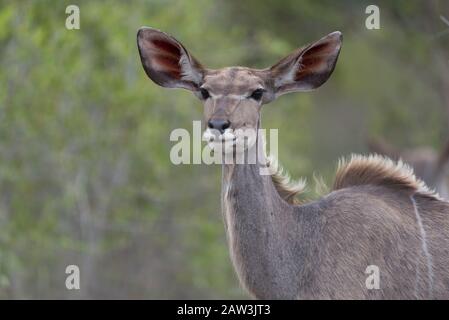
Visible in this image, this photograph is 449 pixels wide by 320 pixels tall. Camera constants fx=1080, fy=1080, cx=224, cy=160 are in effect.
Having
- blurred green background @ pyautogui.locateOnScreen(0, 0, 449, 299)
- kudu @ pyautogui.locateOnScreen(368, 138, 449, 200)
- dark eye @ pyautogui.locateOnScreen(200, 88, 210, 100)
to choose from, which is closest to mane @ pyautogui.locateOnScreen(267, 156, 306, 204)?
dark eye @ pyautogui.locateOnScreen(200, 88, 210, 100)

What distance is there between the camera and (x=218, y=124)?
5.47 meters

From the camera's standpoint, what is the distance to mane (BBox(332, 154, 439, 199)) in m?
6.32

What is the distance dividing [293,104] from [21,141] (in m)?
7.20

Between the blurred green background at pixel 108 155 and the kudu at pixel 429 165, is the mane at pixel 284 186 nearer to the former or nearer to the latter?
the blurred green background at pixel 108 155

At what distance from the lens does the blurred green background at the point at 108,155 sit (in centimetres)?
991

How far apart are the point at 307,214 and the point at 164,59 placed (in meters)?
1.22

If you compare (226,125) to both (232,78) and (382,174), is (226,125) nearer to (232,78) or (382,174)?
(232,78)

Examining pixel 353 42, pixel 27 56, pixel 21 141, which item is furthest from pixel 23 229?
pixel 353 42

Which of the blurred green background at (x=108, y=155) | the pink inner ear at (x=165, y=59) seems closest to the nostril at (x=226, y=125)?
the pink inner ear at (x=165, y=59)

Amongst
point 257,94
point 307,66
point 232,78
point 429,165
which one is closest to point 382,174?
point 307,66

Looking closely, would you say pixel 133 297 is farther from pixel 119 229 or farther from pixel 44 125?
pixel 44 125

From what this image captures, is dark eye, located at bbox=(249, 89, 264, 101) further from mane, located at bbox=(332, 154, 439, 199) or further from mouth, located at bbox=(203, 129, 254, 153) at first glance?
mane, located at bbox=(332, 154, 439, 199)

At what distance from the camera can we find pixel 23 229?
→ 10312 millimetres

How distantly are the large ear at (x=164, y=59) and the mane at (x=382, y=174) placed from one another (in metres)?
1.07
